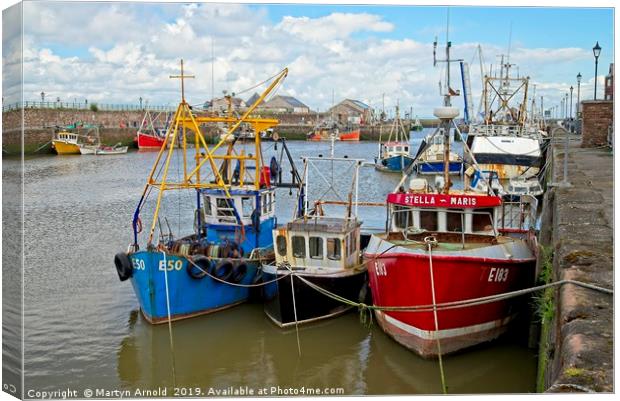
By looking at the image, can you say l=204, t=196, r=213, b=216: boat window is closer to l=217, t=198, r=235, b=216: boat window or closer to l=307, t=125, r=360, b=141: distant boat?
l=217, t=198, r=235, b=216: boat window

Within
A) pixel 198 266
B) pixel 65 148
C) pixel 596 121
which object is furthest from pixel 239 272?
pixel 65 148

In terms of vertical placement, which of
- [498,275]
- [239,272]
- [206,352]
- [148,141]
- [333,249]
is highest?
[148,141]

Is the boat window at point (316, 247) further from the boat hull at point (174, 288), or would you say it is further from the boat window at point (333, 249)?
the boat hull at point (174, 288)

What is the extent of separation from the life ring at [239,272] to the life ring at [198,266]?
2.01 feet

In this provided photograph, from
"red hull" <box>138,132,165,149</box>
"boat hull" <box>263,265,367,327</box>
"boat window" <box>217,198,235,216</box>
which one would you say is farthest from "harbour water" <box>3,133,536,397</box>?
"red hull" <box>138,132,165,149</box>

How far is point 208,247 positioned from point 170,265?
126 centimetres

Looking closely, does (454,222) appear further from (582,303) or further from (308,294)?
(582,303)

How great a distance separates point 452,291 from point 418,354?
4.46ft

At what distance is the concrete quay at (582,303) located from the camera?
6.17 metres

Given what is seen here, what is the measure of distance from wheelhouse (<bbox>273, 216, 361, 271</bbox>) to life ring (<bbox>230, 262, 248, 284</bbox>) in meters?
0.87

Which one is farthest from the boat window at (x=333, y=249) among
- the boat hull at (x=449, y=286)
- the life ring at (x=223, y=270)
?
the life ring at (x=223, y=270)

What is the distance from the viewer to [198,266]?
1338 centimetres

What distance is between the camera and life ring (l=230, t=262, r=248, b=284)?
14061 millimetres

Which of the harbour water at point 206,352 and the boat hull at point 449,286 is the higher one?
the boat hull at point 449,286
